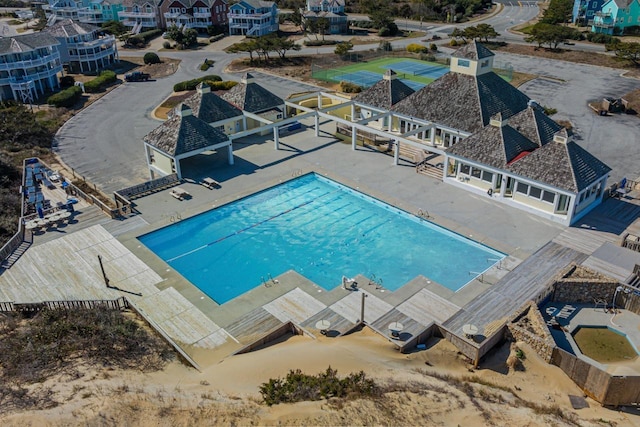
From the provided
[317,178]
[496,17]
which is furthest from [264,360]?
[496,17]

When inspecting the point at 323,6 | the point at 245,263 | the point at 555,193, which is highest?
the point at 323,6

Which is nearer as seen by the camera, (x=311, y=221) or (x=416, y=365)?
(x=416, y=365)

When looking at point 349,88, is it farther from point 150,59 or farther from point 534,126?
point 150,59

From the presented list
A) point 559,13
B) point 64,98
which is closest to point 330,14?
point 559,13

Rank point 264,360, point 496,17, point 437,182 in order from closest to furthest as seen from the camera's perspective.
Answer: point 264,360 → point 437,182 → point 496,17

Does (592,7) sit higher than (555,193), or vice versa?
(592,7)

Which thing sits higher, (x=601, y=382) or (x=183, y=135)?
(x=183, y=135)

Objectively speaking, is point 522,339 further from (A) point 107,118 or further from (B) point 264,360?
(A) point 107,118
